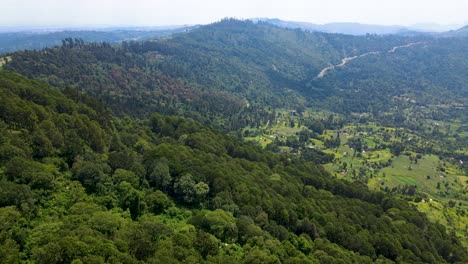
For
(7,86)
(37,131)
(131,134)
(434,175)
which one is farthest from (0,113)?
(434,175)

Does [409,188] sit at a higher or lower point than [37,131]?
lower

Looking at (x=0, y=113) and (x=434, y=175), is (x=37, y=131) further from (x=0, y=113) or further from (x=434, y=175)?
(x=434, y=175)

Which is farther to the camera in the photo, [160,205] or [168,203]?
[168,203]

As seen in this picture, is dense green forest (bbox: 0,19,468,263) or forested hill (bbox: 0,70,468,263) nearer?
forested hill (bbox: 0,70,468,263)

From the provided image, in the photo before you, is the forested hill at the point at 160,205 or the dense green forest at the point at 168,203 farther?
the dense green forest at the point at 168,203

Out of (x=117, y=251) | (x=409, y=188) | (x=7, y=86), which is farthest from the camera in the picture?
(x=409, y=188)

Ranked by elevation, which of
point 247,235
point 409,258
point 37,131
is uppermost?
point 37,131

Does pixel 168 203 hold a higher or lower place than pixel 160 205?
lower

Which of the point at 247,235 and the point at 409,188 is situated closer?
the point at 247,235
